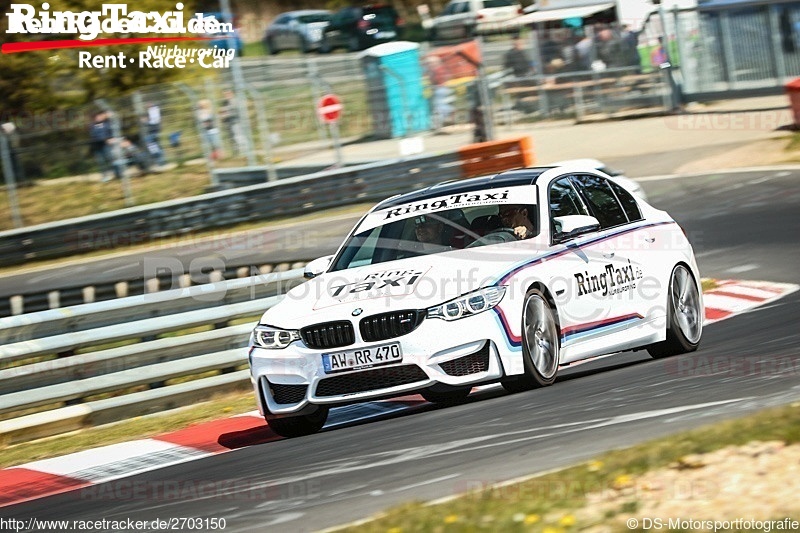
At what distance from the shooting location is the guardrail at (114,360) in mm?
10820

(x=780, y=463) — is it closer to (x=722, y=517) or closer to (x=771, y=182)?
(x=722, y=517)

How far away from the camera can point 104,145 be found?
2686 centimetres

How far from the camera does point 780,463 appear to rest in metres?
5.37

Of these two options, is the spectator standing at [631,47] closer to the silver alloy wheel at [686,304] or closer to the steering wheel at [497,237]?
the silver alloy wheel at [686,304]

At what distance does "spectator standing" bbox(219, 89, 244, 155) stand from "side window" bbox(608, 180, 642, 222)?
55.7 ft

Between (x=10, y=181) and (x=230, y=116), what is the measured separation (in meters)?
4.48

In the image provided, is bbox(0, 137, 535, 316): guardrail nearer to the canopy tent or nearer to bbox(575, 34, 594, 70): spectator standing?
bbox(575, 34, 594, 70): spectator standing

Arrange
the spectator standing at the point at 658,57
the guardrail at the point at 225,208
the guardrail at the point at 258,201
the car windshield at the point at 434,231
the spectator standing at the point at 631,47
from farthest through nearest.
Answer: the spectator standing at the point at 631,47, the spectator standing at the point at 658,57, the guardrail at the point at 225,208, the guardrail at the point at 258,201, the car windshield at the point at 434,231

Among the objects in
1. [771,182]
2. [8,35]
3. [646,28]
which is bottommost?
[771,182]

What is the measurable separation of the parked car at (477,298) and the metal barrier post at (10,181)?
1836 centimetres

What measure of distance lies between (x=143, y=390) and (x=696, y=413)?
227 inches

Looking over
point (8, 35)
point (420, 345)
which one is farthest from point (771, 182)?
point (8, 35)

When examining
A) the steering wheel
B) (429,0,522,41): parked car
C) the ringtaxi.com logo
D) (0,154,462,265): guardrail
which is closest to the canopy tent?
(429,0,522,41): parked car
